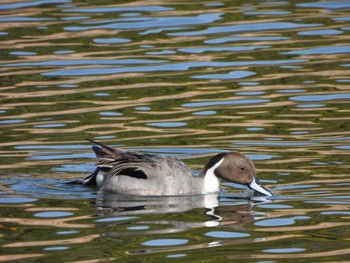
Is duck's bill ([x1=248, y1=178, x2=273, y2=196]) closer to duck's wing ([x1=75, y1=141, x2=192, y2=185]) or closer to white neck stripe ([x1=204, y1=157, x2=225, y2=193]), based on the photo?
white neck stripe ([x1=204, y1=157, x2=225, y2=193])

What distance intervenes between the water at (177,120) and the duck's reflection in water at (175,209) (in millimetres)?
20

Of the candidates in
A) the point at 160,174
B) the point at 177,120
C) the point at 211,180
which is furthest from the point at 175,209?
the point at 177,120

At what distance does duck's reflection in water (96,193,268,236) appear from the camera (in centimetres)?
965

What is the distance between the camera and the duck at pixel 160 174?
11.2 m

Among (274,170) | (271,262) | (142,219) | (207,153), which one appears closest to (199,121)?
(207,153)

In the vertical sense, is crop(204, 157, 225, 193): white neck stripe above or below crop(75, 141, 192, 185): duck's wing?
below

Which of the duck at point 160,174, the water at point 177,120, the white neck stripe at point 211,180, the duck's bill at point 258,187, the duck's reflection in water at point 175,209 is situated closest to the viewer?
the water at point 177,120

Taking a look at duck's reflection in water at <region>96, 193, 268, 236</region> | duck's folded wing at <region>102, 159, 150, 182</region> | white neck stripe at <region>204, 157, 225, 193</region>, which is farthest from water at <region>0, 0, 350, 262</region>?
duck's folded wing at <region>102, 159, 150, 182</region>

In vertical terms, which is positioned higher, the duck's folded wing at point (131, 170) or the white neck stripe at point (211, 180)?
the duck's folded wing at point (131, 170)

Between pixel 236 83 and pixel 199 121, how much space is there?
1.79 metres

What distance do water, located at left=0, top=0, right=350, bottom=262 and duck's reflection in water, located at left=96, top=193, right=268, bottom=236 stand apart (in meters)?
0.02

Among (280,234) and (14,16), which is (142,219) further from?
(14,16)

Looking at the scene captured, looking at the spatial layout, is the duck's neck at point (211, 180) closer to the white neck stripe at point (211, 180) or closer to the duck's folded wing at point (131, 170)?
the white neck stripe at point (211, 180)

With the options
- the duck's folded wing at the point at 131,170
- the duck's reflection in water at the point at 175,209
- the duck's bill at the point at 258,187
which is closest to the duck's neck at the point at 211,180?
the duck's reflection in water at the point at 175,209
